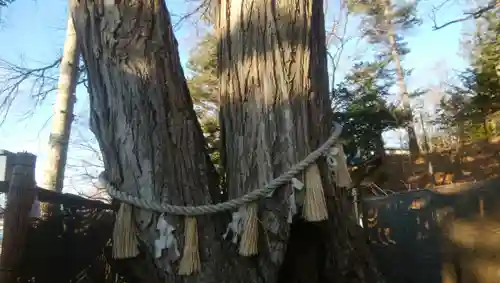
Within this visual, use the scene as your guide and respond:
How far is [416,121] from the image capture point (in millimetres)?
12047

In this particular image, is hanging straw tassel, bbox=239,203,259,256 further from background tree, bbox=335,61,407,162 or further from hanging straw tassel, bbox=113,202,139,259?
background tree, bbox=335,61,407,162

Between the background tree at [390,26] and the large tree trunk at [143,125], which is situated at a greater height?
the background tree at [390,26]

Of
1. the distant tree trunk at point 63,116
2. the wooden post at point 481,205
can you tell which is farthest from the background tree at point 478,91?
the wooden post at point 481,205

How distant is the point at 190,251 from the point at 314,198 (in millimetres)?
482

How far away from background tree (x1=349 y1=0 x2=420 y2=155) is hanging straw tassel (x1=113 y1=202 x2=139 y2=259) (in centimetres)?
1098

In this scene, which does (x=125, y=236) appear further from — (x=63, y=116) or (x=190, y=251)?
(x=63, y=116)

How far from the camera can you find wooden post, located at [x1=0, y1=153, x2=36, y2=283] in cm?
179

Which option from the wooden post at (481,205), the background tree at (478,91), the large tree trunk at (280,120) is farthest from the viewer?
the background tree at (478,91)

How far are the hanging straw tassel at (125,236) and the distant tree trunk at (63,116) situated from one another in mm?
4368

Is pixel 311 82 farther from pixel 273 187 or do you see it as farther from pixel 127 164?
pixel 127 164

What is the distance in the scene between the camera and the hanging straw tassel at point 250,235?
1.94m

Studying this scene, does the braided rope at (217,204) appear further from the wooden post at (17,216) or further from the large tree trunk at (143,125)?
the wooden post at (17,216)

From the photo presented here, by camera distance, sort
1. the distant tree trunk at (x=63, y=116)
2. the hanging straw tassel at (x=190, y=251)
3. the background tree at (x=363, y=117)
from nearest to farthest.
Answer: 1. the hanging straw tassel at (x=190, y=251)
2. the distant tree trunk at (x=63, y=116)
3. the background tree at (x=363, y=117)

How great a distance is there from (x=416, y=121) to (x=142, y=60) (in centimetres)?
1081
